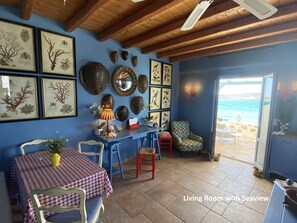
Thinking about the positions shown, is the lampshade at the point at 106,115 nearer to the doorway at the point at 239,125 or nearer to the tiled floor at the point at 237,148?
the doorway at the point at 239,125

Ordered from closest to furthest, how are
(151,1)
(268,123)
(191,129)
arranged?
(151,1) → (268,123) → (191,129)

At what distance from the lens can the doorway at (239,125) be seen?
4.12m

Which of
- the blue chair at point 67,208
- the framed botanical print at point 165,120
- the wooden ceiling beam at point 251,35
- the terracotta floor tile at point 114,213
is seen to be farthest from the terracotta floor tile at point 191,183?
the wooden ceiling beam at point 251,35

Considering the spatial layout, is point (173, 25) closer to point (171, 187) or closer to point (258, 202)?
point (171, 187)

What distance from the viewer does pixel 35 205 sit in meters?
1.08

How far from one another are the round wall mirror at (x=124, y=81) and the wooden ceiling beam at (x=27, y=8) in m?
1.48

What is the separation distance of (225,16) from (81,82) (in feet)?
7.99

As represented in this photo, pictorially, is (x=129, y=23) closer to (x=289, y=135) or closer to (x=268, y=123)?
(x=268, y=123)

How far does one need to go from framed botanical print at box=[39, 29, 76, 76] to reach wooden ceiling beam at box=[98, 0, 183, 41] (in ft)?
1.97

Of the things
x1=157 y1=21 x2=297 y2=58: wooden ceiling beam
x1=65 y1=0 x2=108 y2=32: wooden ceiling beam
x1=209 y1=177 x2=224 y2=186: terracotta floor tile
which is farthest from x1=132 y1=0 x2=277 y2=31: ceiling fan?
x1=209 y1=177 x2=224 y2=186: terracotta floor tile

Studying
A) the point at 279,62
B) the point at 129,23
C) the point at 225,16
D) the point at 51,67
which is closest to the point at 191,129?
the point at 279,62

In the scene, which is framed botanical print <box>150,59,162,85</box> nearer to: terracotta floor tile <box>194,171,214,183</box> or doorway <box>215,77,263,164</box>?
doorway <box>215,77,263,164</box>

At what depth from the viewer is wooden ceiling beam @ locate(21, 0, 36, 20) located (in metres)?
1.64

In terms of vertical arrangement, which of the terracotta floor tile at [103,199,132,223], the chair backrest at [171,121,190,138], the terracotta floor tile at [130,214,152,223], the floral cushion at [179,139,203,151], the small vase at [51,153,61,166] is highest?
the small vase at [51,153,61,166]
